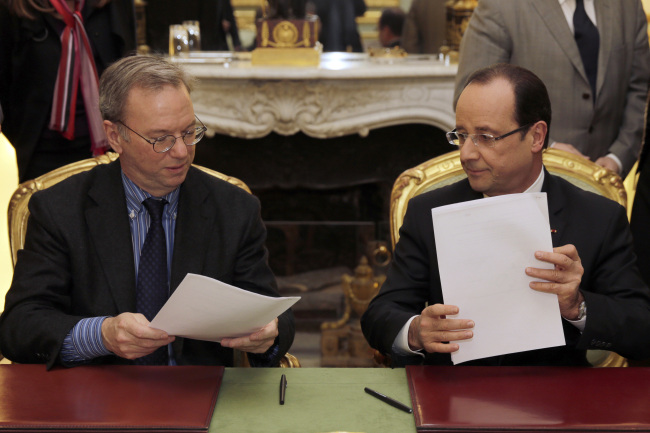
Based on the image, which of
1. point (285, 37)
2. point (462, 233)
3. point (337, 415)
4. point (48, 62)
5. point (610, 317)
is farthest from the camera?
point (285, 37)

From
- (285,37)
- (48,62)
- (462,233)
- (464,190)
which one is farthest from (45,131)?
(462,233)

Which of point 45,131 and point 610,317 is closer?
→ point 610,317

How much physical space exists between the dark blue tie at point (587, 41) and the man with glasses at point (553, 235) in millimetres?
1276

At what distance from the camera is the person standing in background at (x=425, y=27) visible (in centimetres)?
525

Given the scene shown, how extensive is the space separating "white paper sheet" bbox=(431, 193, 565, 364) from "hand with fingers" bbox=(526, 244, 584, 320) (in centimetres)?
2

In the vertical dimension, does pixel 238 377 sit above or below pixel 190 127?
below

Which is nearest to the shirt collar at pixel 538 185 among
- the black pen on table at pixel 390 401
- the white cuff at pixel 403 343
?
the white cuff at pixel 403 343

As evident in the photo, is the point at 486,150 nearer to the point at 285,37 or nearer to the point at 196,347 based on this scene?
the point at 196,347

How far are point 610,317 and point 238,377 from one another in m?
0.87

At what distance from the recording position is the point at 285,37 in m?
4.82

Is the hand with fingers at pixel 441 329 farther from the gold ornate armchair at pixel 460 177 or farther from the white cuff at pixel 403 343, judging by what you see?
the gold ornate armchair at pixel 460 177

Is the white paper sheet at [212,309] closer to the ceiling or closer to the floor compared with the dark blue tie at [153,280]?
closer to the ceiling

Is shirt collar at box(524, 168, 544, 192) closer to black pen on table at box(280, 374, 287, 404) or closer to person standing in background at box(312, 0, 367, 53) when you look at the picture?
black pen on table at box(280, 374, 287, 404)

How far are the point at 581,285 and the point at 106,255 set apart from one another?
→ 1215 millimetres
